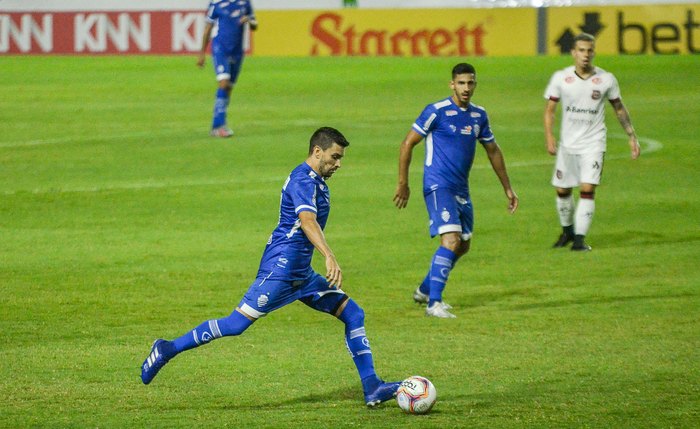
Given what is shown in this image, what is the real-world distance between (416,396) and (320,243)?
117cm

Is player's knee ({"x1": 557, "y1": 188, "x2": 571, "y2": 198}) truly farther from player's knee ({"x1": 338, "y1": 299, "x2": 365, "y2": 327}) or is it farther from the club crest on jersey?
player's knee ({"x1": 338, "y1": 299, "x2": 365, "y2": 327})

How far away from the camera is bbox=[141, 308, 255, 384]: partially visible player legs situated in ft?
29.5

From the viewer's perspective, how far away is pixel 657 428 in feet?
28.0

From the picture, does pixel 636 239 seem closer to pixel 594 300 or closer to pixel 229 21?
pixel 594 300

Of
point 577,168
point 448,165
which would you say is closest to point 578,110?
point 577,168

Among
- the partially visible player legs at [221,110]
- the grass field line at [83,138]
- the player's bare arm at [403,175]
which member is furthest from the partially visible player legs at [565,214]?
the grass field line at [83,138]

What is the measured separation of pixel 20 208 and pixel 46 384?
9.67 metres

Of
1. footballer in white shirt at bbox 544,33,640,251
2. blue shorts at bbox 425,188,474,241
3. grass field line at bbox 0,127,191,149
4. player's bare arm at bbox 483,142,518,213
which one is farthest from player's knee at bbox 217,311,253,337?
grass field line at bbox 0,127,191,149

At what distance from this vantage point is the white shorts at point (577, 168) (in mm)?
15688

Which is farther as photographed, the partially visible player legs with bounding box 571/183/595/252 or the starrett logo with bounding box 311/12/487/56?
the starrett logo with bounding box 311/12/487/56

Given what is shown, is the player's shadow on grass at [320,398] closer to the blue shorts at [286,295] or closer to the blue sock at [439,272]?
the blue shorts at [286,295]

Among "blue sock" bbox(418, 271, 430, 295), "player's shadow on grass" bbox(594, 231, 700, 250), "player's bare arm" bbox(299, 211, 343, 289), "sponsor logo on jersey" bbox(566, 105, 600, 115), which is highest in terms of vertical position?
"player's bare arm" bbox(299, 211, 343, 289)

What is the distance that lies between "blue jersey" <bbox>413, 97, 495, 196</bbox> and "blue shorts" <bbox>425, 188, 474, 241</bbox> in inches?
2.5

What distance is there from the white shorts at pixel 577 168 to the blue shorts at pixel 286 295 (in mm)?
7170
